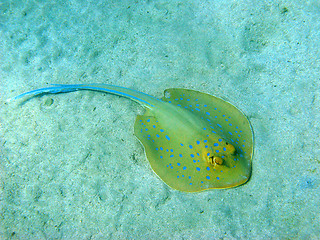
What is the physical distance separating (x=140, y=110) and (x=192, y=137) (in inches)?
48.8

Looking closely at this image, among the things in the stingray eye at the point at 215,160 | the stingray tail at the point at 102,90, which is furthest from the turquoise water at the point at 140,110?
the stingray eye at the point at 215,160

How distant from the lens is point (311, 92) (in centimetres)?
347

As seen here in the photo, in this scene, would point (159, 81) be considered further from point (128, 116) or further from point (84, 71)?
point (84, 71)

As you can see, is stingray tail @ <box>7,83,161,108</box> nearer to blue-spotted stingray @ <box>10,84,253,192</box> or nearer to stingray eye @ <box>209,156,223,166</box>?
blue-spotted stingray @ <box>10,84,253,192</box>

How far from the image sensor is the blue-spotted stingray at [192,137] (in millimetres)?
2674

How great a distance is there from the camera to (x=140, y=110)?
3725mm

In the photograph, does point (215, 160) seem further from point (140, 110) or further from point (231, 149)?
point (140, 110)

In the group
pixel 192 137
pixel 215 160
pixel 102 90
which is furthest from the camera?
pixel 102 90

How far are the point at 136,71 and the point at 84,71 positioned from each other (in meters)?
1.14

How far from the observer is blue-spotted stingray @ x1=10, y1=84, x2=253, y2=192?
105 inches

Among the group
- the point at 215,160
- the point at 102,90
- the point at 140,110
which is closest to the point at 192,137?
the point at 215,160

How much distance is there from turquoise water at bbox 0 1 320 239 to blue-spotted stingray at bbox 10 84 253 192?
24 centimetres

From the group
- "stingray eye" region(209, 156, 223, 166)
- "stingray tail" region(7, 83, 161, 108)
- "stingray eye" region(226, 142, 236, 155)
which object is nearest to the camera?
"stingray eye" region(209, 156, 223, 166)

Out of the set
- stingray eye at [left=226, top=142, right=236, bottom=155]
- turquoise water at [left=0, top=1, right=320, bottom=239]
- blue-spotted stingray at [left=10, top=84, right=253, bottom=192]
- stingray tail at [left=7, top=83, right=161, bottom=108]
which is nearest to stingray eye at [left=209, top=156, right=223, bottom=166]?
blue-spotted stingray at [left=10, top=84, right=253, bottom=192]
